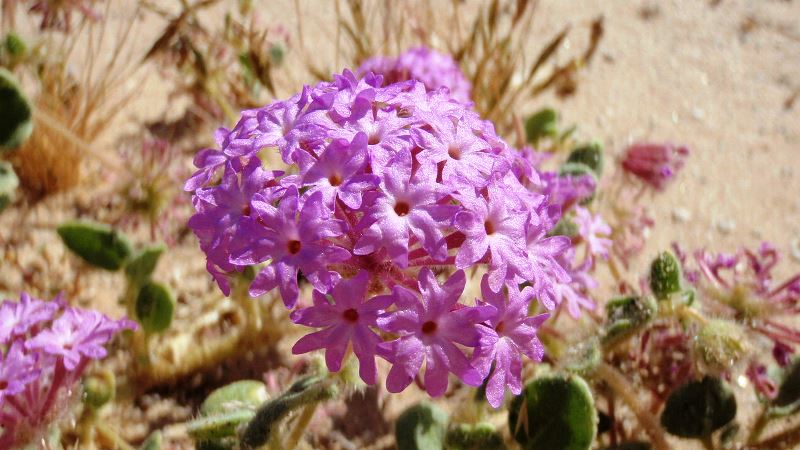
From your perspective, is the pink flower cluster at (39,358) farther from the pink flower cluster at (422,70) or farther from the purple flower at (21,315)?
the pink flower cluster at (422,70)

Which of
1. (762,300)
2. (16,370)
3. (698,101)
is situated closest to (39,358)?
(16,370)

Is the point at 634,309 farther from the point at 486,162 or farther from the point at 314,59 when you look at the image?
the point at 314,59

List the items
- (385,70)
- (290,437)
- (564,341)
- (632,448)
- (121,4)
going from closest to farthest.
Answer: (290,437)
(632,448)
(564,341)
(385,70)
(121,4)

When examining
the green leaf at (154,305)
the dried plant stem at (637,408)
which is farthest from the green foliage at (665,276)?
the green leaf at (154,305)

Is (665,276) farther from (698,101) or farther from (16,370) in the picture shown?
(698,101)

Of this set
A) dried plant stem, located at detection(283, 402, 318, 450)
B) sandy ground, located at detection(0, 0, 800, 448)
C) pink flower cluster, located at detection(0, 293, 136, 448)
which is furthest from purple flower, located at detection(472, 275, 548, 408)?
sandy ground, located at detection(0, 0, 800, 448)

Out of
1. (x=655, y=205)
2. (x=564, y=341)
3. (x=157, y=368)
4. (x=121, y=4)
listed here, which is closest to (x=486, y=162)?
(x=564, y=341)
